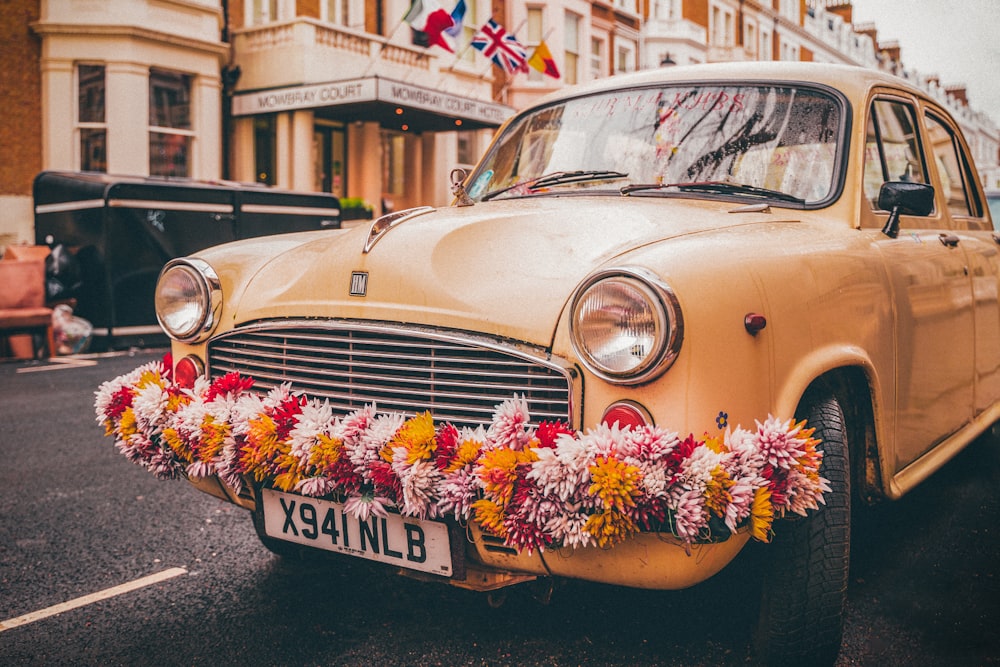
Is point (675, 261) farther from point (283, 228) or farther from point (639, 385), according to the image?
point (283, 228)

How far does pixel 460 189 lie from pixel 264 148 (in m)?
14.3

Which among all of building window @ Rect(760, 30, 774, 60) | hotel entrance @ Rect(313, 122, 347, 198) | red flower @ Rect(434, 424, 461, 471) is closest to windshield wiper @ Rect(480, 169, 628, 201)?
red flower @ Rect(434, 424, 461, 471)

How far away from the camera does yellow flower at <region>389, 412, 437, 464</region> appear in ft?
7.11

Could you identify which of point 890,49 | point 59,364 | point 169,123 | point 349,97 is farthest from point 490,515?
point 890,49

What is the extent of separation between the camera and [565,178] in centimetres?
330

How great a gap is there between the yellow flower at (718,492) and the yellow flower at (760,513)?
0.07 m

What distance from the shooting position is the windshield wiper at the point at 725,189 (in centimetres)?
297

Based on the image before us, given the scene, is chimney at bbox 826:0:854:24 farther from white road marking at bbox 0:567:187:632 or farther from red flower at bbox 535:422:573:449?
red flower at bbox 535:422:573:449

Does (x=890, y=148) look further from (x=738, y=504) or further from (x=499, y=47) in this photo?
(x=499, y=47)

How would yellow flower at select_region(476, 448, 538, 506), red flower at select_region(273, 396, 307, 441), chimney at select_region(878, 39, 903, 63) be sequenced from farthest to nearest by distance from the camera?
chimney at select_region(878, 39, 903, 63), red flower at select_region(273, 396, 307, 441), yellow flower at select_region(476, 448, 538, 506)

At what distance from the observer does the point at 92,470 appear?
4848 millimetres

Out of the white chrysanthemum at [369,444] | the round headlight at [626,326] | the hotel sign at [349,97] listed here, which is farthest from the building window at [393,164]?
the round headlight at [626,326]

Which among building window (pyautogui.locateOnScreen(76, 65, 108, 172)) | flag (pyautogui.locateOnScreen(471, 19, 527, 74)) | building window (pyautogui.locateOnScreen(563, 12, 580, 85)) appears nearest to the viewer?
building window (pyautogui.locateOnScreen(76, 65, 108, 172))

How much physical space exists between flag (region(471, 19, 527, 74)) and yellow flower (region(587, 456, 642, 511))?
14782 millimetres
